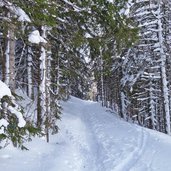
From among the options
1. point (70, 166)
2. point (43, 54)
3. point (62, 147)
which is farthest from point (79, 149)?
point (43, 54)

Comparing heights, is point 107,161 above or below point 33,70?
below

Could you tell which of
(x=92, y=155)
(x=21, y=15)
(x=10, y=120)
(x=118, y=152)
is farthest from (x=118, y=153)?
(x=21, y=15)

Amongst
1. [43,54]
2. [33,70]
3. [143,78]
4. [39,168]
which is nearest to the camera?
[39,168]

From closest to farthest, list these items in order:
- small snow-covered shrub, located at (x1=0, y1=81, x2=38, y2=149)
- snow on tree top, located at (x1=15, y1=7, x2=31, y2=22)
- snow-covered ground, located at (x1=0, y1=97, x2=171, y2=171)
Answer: small snow-covered shrub, located at (x1=0, y1=81, x2=38, y2=149) < snow on tree top, located at (x1=15, y1=7, x2=31, y2=22) < snow-covered ground, located at (x1=0, y1=97, x2=171, y2=171)

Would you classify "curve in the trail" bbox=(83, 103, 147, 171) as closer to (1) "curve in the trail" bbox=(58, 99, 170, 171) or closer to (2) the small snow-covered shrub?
(1) "curve in the trail" bbox=(58, 99, 170, 171)

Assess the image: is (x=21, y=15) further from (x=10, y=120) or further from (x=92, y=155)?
(x=92, y=155)

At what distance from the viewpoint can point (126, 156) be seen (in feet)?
41.7

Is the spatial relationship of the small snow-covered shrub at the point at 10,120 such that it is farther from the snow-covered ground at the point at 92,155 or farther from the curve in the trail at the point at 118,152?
the curve in the trail at the point at 118,152

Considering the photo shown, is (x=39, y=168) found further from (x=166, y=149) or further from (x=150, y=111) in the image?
(x=150, y=111)

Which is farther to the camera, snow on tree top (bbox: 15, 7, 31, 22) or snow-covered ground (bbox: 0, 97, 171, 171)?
snow-covered ground (bbox: 0, 97, 171, 171)

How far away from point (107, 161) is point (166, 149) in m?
3.16

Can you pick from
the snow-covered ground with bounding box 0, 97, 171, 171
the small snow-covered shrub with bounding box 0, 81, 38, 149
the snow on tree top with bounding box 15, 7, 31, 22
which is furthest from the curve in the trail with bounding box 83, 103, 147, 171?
the snow on tree top with bounding box 15, 7, 31, 22

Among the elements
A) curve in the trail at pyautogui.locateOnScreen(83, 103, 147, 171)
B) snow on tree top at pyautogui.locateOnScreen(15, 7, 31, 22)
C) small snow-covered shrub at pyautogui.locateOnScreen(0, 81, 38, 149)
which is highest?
snow on tree top at pyautogui.locateOnScreen(15, 7, 31, 22)

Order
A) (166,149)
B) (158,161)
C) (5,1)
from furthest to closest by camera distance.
Answer: (166,149)
(158,161)
(5,1)
